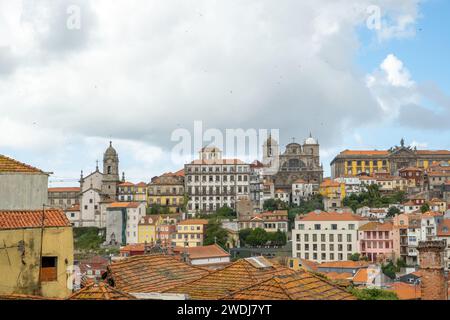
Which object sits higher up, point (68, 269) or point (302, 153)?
point (302, 153)

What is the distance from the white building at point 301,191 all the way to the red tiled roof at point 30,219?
5591 centimetres

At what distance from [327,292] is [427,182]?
58.2 metres

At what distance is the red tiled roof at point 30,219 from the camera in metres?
7.96

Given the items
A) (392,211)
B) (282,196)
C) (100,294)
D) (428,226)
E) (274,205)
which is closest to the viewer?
(100,294)

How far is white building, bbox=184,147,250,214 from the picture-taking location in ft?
204

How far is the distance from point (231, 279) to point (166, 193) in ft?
177

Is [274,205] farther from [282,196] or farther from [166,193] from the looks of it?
[166,193]

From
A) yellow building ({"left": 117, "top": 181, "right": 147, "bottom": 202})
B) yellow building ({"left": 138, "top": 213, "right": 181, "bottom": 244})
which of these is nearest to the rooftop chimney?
yellow building ({"left": 138, "top": 213, "right": 181, "bottom": 244})

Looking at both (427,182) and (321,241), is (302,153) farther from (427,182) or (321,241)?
(321,241)

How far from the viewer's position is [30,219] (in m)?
8.22

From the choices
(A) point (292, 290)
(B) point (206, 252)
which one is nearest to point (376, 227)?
(B) point (206, 252)

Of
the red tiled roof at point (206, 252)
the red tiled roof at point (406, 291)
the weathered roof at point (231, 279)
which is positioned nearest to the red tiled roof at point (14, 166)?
the weathered roof at point (231, 279)

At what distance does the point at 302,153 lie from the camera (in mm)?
71562
